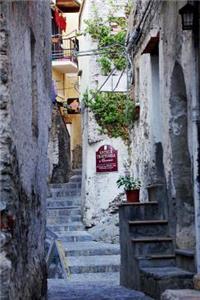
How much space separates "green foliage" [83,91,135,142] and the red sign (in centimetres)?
37

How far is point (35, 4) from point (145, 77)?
4.25m

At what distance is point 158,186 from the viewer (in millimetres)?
9586

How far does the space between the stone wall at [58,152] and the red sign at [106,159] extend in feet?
15.3

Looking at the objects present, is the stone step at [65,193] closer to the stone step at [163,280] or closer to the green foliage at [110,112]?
the green foliage at [110,112]

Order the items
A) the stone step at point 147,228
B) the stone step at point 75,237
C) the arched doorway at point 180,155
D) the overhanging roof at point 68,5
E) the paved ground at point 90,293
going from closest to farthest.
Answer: the paved ground at point 90,293 < the arched doorway at point 180,155 < the stone step at point 147,228 < the stone step at point 75,237 < the overhanging roof at point 68,5

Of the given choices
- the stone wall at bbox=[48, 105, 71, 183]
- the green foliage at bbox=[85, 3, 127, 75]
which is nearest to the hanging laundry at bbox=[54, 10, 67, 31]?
the stone wall at bbox=[48, 105, 71, 183]

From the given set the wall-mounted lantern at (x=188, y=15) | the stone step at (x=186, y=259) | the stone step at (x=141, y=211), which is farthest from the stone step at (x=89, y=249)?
the wall-mounted lantern at (x=188, y=15)

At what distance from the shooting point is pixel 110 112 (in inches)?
599

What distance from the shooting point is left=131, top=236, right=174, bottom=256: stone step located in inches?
345

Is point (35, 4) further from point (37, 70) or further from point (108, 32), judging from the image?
point (108, 32)

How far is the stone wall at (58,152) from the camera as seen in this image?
20.1 meters

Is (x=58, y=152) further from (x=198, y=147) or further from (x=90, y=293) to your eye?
(x=198, y=147)

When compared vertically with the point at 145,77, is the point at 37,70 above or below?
below

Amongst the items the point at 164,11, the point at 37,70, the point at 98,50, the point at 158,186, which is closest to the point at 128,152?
the point at 98,50
